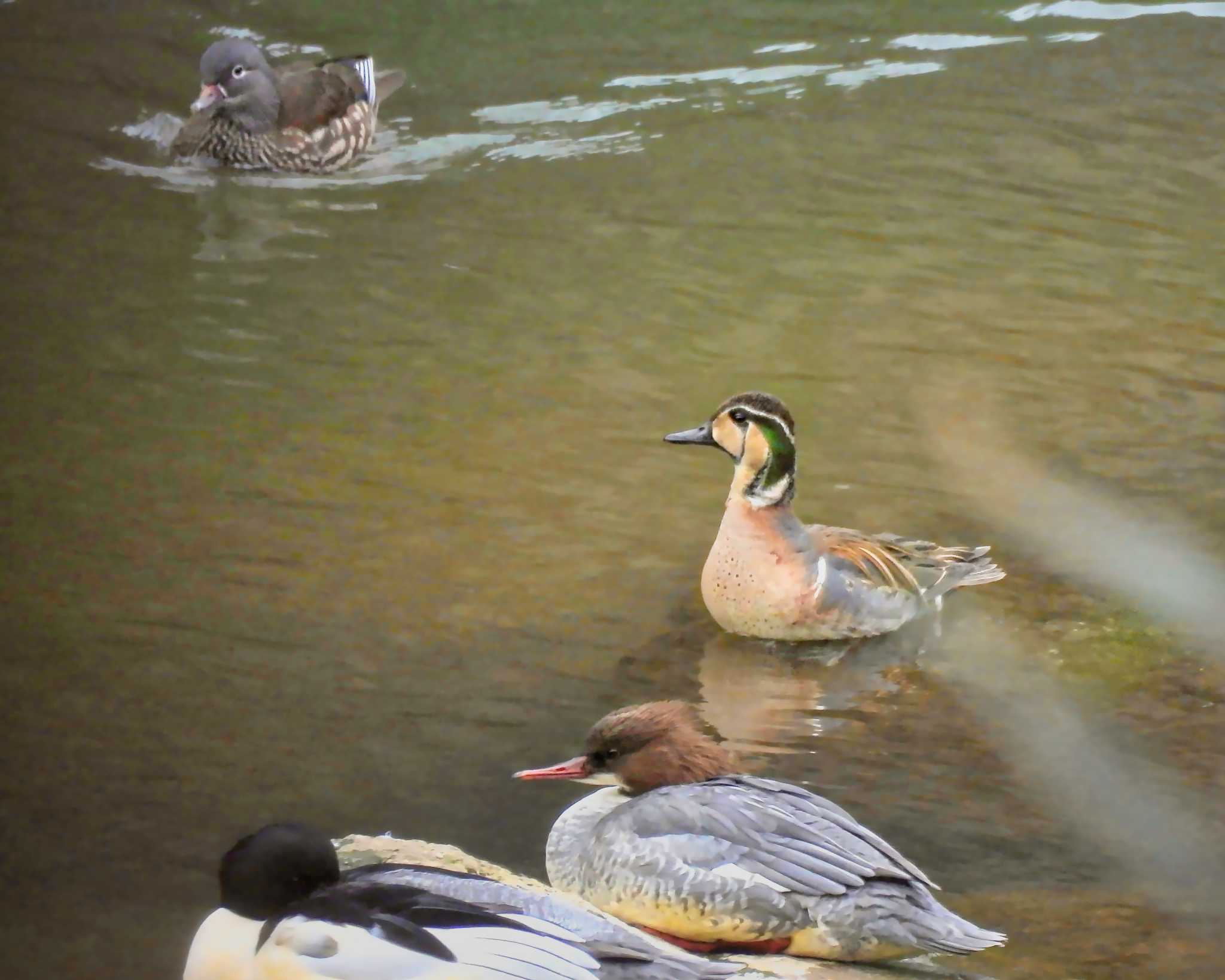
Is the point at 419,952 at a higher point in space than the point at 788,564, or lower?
higher

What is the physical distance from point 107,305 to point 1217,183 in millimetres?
6506

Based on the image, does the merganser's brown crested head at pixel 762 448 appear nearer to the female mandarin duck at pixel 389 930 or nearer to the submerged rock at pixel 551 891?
the submerged rock at pixel 551 891

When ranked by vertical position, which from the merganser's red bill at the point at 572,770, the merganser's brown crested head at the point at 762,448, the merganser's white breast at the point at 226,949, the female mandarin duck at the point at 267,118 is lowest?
the merganser's red bill at the point at 572,770

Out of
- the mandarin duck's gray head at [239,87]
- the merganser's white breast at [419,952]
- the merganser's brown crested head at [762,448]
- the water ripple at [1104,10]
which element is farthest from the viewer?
the water ripple at [1104,10]

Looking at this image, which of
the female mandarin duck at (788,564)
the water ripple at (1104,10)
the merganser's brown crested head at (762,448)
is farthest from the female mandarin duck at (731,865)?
the water ripple at (1104,10)

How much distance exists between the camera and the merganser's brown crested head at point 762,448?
6.03 meters

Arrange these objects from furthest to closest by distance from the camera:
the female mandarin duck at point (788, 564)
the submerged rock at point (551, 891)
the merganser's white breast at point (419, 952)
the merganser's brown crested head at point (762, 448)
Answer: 1. the merganser's brown crested head at point (762, 448)
2. the female mandarin duck at point (788, 564)
3. the submerged rock at point (551, 891)
4. the merganser's white breast at point (419, 952)

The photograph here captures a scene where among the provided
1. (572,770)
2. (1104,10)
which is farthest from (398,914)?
(1104,10)

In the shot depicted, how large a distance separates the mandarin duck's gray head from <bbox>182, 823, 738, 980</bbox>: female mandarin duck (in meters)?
7.33

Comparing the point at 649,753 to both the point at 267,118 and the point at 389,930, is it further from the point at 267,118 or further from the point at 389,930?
the point at 267,118

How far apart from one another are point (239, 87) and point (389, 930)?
789cm

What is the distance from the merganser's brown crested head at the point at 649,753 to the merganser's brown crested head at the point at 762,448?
177cm

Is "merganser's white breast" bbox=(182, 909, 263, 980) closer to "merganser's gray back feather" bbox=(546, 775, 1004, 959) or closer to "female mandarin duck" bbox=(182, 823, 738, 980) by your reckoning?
"female mandarin duck" bbox=(182, 823, 738, 980)

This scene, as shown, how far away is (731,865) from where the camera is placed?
397cm
